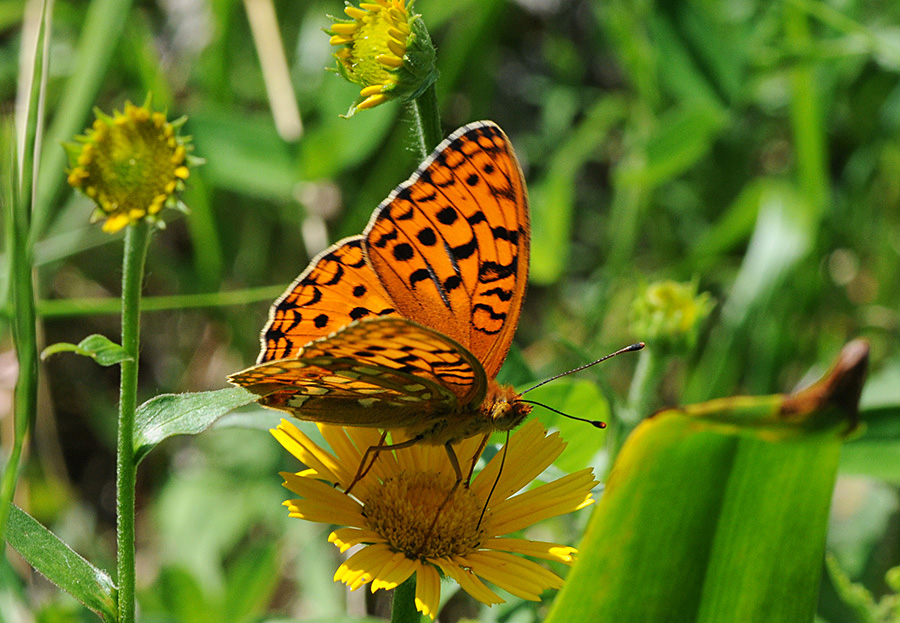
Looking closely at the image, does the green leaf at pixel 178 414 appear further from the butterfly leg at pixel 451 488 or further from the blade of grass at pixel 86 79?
the blade of grass at pixel 86 79

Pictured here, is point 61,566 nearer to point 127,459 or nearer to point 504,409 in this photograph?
point 127,459

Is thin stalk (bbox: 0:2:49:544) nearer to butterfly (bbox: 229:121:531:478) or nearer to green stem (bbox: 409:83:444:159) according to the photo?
butterfly (bbox: 229:121:531:478)

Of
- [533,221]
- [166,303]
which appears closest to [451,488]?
[166,303]

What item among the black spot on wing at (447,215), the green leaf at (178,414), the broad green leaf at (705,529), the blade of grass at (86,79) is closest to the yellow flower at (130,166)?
the green leaf at (178,414)

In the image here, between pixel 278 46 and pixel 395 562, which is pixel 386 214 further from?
pixel 278 46

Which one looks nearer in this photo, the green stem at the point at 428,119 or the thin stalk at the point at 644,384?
the green stem at the point at 428,119

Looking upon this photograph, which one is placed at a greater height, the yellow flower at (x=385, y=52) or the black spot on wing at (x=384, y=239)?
the yellow flower at (x=385, y=52)
